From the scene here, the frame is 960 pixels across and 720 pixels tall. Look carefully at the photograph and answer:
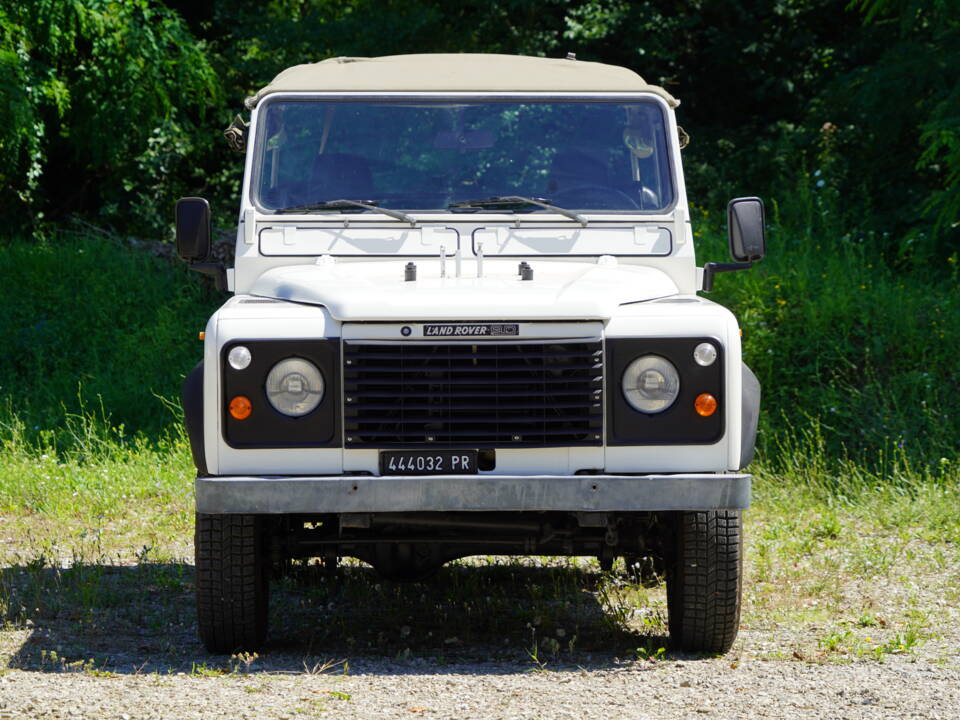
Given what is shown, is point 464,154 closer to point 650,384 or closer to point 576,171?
point 576,171

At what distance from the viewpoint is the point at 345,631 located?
5812mm

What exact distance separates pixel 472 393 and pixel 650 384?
0.63m

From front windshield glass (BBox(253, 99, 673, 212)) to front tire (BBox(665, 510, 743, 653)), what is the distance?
157cm

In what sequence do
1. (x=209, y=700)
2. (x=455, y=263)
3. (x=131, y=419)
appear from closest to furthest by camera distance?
(x=209, y=700) < (x=455, y=263) < (x=131, y=419)

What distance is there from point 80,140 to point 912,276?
8.68m

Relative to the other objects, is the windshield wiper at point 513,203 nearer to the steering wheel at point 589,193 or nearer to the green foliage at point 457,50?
the steering wheel at point 589,193

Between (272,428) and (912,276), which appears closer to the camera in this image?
(272,428)

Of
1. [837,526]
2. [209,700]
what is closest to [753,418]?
[209,700]

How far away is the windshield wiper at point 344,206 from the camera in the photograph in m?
5.81

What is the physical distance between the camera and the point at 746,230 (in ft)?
18.7

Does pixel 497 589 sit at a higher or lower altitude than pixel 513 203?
lower

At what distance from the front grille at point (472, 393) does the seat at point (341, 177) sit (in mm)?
1332

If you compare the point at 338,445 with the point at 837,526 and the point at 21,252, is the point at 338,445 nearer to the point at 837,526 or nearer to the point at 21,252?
the point at 837,526

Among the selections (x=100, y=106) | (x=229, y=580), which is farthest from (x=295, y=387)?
(x=100, y=106)
